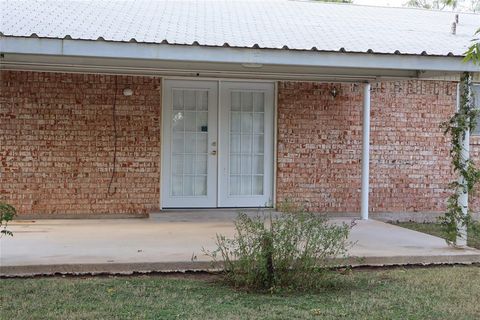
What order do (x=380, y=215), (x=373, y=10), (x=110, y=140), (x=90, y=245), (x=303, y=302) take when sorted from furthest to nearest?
1. (x=373, y=10)
2. (x=380, y=215)
3. (x=110, y=140)
4. (x=90, y=245)
5. (x=303, y=302)

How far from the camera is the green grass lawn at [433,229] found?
905 cm

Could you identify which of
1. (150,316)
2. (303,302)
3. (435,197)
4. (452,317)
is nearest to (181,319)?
(150,316)

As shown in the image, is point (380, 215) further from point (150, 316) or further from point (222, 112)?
point (150, 316)

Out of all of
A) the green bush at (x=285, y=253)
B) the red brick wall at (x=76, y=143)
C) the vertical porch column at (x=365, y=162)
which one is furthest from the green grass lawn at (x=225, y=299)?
the red brick wall at (x=76, y=143)

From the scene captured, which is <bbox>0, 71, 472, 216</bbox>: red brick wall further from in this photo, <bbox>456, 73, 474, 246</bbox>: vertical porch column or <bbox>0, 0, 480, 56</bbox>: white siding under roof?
<bbox>456, 73, 474, 246</bbox>: vertical porch column

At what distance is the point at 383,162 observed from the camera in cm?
1166

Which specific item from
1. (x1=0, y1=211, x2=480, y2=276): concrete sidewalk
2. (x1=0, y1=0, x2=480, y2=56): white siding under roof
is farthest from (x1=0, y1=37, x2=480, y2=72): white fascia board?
(x1=0, y1=211, x2=480, y2=276): concrete sidewalk

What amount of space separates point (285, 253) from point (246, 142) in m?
5.36

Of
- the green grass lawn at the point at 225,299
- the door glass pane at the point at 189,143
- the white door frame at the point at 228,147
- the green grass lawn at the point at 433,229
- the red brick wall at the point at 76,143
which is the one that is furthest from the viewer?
the white door frame at the point at 228,147

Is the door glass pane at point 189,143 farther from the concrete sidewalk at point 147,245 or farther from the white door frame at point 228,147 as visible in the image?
the concrete sidewalk at point 147,245

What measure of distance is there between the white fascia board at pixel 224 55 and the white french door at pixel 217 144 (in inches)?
141

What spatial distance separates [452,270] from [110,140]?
240 inches

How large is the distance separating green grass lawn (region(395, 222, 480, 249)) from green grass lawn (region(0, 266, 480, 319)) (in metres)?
2.19

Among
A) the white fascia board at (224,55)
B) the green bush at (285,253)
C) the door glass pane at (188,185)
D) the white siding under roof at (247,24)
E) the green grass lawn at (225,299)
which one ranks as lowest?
the green grass lawn at (225,299)
